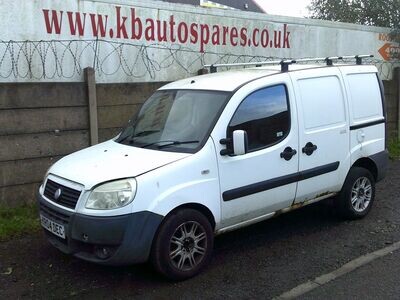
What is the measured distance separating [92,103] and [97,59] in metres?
0.70

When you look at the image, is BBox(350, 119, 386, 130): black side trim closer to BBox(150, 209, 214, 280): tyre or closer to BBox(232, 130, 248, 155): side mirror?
BBox(232, 130, 248, 155): side mirror

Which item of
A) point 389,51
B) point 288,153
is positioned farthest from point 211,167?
point 389,51

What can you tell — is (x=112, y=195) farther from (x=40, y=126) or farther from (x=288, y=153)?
(x=40, y=126)

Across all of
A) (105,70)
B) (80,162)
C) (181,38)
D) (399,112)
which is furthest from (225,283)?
(399,112)

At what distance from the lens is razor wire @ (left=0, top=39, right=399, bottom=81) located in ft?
20.5

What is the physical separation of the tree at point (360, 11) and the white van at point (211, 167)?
676cm

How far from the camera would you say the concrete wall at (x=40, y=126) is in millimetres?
6008

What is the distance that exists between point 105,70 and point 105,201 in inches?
135

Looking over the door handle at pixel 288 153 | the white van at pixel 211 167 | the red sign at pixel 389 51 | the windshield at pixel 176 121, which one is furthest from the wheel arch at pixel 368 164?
the red sign at pixel 389 51

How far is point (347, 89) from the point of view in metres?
5.75

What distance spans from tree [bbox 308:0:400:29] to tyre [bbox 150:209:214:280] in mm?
9391

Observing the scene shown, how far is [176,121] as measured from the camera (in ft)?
16.0

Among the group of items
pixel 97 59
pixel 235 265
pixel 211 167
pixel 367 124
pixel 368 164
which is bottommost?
pixel 235 265

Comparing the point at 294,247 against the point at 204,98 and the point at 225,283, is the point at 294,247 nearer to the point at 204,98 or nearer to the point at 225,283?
the point at 225,283
